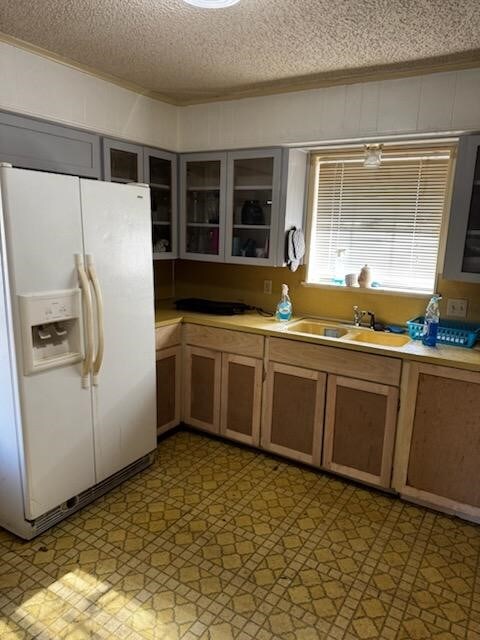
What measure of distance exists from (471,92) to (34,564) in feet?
10.3

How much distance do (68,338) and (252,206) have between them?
1.56 metres

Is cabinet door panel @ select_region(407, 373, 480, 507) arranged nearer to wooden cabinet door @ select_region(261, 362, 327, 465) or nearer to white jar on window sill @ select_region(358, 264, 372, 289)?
wooden cabinet door @ select_region(261, 362, 327, 465)

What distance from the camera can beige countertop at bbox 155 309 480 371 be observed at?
2281 mm

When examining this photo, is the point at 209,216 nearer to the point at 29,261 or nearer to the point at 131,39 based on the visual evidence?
the point at 131,39

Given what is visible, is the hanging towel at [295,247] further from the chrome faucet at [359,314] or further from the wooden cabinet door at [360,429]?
the wooden cabinet door at [360,429]

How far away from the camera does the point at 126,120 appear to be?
113 inches

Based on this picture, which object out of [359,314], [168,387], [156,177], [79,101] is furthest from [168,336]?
[79,101]

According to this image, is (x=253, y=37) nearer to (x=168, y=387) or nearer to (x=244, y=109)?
(x=244, y=109)

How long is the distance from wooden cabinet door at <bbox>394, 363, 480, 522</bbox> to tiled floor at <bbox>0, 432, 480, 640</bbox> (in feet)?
0.49

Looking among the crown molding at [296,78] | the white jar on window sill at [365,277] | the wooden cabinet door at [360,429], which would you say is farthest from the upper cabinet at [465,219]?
the wooden cabinet door at [360,429]

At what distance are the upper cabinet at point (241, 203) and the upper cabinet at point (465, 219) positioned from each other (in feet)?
3.34

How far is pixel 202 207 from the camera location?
3.29m

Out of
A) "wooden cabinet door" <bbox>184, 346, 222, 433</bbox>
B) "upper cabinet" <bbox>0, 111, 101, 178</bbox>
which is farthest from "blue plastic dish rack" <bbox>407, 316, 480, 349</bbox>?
"upper cabinet" <bbox>0, 111, 101, 178</bbox>

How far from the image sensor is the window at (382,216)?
280 centimetres
